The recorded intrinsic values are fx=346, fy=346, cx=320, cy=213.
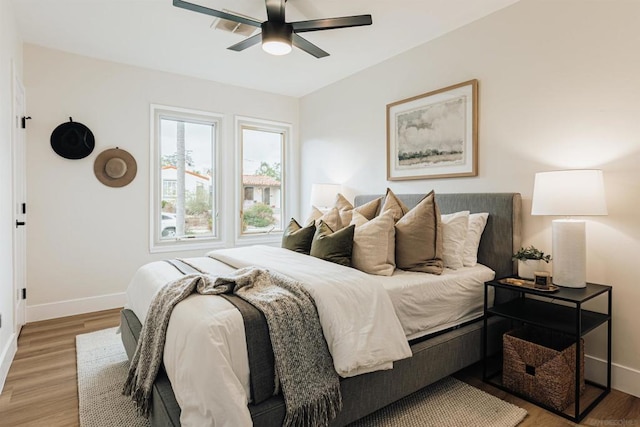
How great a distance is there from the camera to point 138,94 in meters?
3.90

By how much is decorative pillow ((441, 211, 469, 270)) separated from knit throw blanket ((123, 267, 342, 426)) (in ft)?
4.19

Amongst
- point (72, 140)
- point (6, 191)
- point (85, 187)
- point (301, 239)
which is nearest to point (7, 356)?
point (6, 191)

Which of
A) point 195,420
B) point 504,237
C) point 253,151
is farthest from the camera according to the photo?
point 253,151

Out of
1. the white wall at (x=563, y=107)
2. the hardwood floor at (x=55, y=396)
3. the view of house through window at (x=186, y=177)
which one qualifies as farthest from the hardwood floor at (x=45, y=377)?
the white wall at (x=563, y=107)

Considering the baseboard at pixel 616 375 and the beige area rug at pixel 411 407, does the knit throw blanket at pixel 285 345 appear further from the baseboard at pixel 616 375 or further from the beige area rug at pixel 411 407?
the baseboard at pixel 616 375

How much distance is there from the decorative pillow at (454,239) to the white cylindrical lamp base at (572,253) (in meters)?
0.59

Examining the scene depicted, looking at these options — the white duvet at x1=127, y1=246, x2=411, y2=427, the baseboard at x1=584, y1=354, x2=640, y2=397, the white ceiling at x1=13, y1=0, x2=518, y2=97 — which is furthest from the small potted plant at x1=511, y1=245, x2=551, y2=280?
the white ceiling at x1=13, y1=0, x2=518, y2=97

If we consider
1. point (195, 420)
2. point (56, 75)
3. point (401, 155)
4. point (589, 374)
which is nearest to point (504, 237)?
point (589, 374)

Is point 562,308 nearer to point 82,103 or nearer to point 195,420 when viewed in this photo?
point 195,420

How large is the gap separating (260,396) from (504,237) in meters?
2.06

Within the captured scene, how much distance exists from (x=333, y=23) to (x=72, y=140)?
2904 millimetres

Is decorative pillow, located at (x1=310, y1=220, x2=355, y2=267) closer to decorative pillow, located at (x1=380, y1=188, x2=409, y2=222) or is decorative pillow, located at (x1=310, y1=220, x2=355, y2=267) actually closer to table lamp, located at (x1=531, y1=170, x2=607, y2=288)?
decorative pillow, located at (x1=380, y1=188, x2=409, y2=222)

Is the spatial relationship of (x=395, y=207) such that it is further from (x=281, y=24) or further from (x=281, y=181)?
(x=281, y=181)

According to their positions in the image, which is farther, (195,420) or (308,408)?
(308,408)
